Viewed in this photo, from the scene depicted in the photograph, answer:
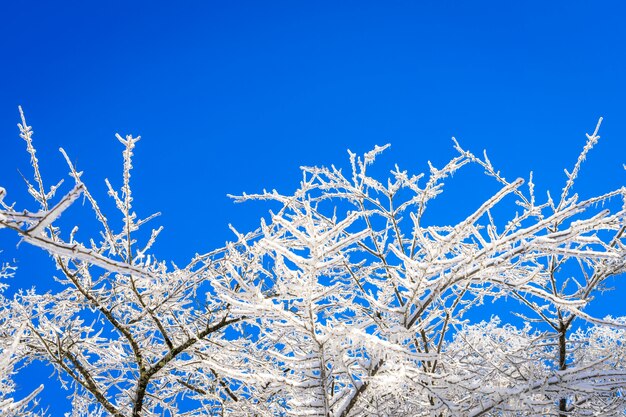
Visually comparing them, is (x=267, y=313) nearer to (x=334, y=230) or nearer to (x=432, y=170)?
(x=334, y=230)

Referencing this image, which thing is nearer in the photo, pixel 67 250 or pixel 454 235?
pixel 67 250

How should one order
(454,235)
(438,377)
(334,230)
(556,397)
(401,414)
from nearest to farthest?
(334,230)
(454,235)
(438,377)
(556,397)
(401,414)

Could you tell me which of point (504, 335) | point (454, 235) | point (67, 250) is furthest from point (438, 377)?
point (504, 335)

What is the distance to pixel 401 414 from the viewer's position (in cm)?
352

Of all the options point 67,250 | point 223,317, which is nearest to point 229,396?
point 223,317

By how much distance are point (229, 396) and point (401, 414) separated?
2.35 m

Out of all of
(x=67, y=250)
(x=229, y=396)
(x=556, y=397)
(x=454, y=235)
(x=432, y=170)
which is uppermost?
(x=432, y=170)

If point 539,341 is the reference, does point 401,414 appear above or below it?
below

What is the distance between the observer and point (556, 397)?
307cm

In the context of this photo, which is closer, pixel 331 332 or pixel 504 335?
pixel 331 332

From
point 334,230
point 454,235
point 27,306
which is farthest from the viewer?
point 27,306

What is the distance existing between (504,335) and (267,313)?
6.44m

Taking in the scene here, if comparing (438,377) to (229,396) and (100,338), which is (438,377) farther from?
(100,338)

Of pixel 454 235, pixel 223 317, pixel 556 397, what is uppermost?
pixel 223 317
